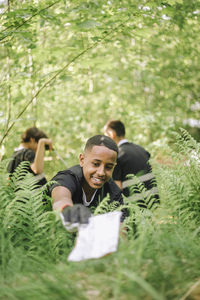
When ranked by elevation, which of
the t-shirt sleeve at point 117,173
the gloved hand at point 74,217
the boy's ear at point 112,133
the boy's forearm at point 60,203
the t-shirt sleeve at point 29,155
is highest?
the gloved hand at point 74,217

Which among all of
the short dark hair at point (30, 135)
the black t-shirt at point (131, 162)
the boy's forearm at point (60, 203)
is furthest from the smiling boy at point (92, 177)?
the short dark hair at point (30, 135)

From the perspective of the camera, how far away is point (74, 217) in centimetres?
154

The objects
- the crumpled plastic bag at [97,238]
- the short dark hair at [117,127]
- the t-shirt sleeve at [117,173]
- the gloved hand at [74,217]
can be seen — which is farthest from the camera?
the short dark hair at [117,127]

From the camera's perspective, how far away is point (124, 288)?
130 cm

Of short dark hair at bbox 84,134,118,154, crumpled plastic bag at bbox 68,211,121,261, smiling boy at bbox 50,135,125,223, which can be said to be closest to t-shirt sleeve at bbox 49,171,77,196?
smiling boy at bbox 50,135,125,223

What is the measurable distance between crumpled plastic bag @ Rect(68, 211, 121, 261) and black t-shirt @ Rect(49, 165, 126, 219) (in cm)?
91

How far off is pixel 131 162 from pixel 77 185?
3.13m

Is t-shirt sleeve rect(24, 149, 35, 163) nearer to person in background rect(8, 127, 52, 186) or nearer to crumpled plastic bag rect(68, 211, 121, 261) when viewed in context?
person in background rect(8, 127, 52, 186)

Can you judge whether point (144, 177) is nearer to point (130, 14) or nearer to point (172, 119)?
point (130, 14)

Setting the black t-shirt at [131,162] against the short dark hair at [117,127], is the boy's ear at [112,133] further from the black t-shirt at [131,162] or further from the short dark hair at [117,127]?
the black t-shirt at [131,162]

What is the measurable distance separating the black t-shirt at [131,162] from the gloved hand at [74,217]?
400 cm

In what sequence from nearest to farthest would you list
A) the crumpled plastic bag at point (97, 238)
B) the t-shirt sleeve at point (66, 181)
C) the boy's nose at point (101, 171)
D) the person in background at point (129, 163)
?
the crumpled plastic bag at point (97, 238)
the t-shirt sleeve at point (66, 181)
the boy's nose at point (101, 171)
the person in background at point (129, 163)

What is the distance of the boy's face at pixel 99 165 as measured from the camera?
99.4 inches

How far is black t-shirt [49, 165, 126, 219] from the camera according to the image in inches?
94.8
